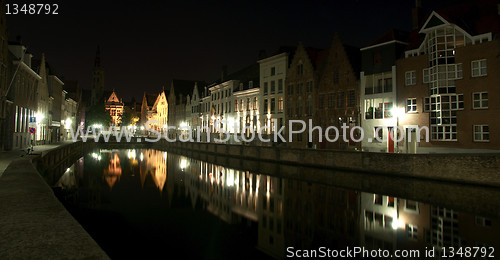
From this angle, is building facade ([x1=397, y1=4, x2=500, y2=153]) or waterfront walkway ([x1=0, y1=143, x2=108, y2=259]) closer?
waterfront walkway ([x1=0, y1=143, x2=108, y2=259])

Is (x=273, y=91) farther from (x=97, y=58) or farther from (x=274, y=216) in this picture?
(x=97, y=58)

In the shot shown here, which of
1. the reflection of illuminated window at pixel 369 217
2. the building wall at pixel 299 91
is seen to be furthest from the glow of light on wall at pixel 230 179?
the building wall at pixel 299 91

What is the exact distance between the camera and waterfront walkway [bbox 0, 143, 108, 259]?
14.9ft

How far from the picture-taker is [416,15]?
35.9m

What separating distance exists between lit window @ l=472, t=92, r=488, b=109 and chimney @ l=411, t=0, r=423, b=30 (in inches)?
489

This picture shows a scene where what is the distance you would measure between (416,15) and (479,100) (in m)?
14.1

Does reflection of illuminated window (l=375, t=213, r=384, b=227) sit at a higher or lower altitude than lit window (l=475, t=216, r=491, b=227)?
lower

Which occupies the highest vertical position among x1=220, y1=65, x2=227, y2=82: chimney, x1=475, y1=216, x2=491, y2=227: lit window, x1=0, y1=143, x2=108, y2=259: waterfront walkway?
x1=220, y1=65, x2=227, y2=82: chimney

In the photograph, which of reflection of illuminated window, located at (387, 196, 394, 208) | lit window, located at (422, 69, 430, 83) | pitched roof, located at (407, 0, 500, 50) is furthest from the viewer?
lit window, located at (422, 69, 430, 83)

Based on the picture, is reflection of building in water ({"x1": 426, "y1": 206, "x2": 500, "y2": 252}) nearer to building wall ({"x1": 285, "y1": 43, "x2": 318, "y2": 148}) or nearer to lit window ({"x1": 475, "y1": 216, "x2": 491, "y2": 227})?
lit window ({"x1": 475, "y1": 216, "x2": 491, "y2": 227})

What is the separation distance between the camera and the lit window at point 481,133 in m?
25.3

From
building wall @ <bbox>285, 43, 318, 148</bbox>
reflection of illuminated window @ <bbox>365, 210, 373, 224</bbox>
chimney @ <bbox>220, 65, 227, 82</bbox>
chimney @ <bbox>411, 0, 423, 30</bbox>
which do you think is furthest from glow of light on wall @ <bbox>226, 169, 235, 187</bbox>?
chimney @ <bbox>220, 65, 227, 82</bbox>

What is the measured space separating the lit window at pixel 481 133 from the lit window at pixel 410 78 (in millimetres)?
6891

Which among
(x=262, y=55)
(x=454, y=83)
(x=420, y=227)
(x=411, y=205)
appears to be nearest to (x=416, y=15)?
(x=454, y=83)
